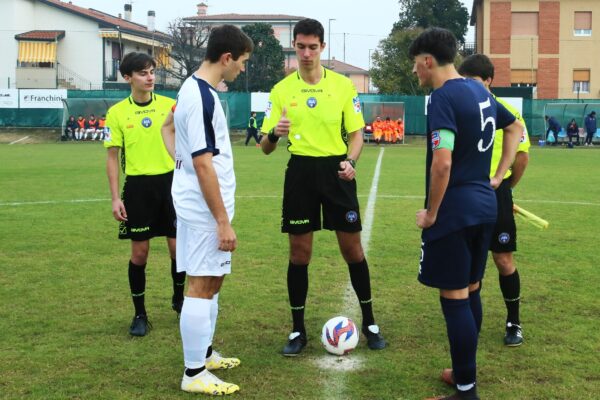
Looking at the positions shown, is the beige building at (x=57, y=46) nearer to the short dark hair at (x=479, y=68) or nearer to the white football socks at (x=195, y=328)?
the short dark hair at (x=479, y=68)

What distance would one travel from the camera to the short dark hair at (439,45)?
4027 mm

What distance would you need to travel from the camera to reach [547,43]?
5175cm

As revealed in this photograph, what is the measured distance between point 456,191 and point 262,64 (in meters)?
55.0

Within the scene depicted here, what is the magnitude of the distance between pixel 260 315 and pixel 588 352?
2565 millimetres

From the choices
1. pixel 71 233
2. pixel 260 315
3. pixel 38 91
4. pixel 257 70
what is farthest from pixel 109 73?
pixel 260 315

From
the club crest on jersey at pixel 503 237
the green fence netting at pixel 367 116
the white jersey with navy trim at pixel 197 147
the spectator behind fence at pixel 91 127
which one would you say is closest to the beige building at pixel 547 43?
the green fence netting at pixel 367 116

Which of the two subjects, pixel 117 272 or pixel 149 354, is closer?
pixel 149 354

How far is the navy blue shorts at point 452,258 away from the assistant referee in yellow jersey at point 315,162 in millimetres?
1225

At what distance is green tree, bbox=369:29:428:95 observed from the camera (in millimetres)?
54156

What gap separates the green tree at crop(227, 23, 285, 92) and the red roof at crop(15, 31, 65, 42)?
1443 centimetres

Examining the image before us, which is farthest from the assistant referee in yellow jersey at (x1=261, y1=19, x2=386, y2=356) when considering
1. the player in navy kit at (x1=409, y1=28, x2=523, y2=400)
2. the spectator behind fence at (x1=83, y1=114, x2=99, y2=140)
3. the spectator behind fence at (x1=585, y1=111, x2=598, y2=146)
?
the spectator behind fence at (x1=83, y1=114, x2=99, y2=140)

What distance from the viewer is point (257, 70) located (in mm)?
57938

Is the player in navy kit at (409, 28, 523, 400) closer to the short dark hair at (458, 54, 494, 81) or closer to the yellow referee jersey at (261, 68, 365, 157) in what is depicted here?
the short dark hair at (458, 54, 494, 81)

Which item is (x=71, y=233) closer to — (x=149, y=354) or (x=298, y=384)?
(x=149, y=354)
